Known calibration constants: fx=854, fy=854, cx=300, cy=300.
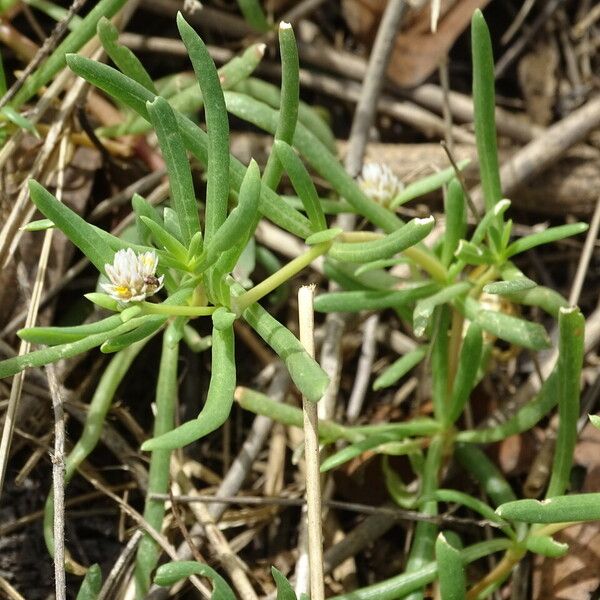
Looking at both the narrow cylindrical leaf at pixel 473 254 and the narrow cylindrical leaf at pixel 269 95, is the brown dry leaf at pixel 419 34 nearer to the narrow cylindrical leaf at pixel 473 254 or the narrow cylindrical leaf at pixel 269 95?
the narrow cylindrical leaf at pixel 269 95

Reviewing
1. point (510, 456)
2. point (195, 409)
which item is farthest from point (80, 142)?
point (510, 456)

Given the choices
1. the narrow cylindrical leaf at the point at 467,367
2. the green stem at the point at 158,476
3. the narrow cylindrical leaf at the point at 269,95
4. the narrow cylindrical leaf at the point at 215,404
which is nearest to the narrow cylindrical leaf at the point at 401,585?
the narrow cylindrical leaf at the point at 467,367

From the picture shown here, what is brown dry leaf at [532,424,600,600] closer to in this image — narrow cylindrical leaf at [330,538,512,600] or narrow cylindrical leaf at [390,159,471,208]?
narrow cylindrical leaf at [330,538,512,600]

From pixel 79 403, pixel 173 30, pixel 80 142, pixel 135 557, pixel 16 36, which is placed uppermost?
pixel 173 30

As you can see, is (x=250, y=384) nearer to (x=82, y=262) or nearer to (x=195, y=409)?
(x=195, y=409)

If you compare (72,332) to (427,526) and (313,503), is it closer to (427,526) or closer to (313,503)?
(313,503)

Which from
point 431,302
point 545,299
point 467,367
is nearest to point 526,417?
point 467,367
